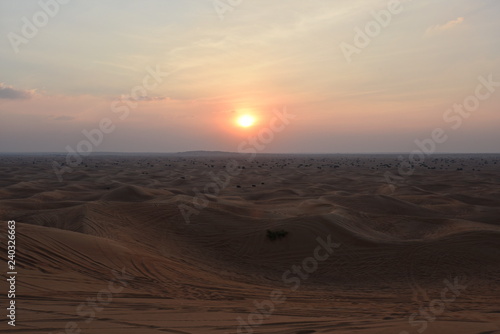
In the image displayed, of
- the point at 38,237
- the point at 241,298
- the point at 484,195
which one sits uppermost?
the point at 484,195

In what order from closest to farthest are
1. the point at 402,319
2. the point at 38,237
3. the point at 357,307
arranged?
the point at 402,319
the point at 357,307
the point at 38,237

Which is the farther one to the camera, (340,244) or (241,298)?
(340,244)

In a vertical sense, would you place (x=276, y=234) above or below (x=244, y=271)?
above

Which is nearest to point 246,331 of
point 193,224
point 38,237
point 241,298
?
point 241,298

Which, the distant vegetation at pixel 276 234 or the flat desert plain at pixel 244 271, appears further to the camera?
the distant vegetation at pixel 276 234

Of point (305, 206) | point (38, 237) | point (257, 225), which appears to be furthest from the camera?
point (305, 206)

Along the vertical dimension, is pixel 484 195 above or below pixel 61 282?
above

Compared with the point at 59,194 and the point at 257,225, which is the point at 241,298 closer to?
the point at 257,225

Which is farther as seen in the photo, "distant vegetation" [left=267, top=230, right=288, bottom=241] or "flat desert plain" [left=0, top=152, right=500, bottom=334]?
"distant vegetation" [left=267, top=230, right=288, bottom=241]

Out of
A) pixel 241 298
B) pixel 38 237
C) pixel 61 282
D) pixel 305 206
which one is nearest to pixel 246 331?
pixel 241 298

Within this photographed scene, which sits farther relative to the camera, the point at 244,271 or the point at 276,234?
the point at 276,234
